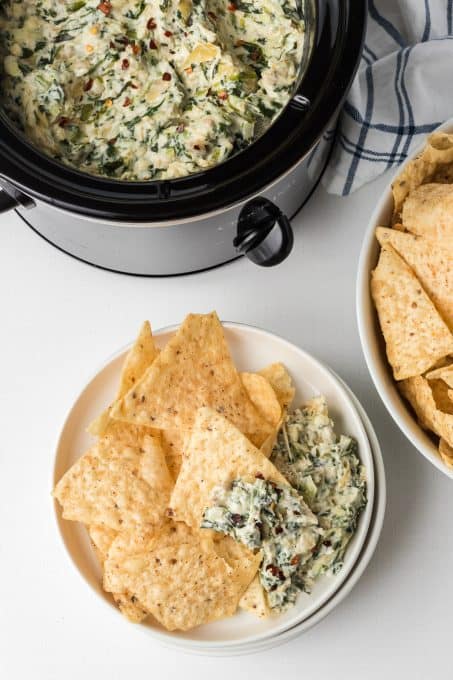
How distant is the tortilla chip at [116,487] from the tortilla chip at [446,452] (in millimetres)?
453

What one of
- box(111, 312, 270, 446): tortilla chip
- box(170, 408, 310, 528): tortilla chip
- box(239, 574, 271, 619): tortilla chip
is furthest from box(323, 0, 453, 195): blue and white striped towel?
box(239, 574, 271, 619): tortilla chip

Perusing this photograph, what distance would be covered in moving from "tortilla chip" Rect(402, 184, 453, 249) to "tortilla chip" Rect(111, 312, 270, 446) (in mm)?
356

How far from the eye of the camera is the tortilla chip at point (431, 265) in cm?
141

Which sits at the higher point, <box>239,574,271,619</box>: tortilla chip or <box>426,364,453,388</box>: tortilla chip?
<box>426,364,453,388</box>: tortilla chip

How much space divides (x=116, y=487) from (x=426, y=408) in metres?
0.52

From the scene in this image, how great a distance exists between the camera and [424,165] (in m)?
1.44

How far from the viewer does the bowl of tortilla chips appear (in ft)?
4.58

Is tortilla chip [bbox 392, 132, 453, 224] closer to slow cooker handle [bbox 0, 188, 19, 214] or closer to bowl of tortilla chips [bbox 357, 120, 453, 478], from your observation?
bowl of tortilla chips [bbox 357, 120, 453, 478]

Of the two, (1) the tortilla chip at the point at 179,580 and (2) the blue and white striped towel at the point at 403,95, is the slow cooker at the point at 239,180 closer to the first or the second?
(2) the blue and white striped towel at the point at 403,95

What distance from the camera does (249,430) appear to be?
1.59 meters

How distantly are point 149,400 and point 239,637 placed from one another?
40 centimetres

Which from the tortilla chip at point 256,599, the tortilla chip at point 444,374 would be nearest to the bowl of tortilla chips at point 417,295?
the tortilla chip at point 444,374

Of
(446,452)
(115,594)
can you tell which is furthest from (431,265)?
(115,594)

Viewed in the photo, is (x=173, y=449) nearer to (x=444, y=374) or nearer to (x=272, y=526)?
(x=272, y=526)
